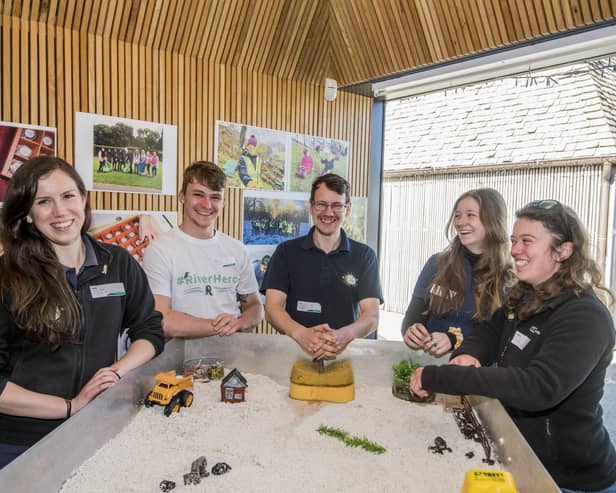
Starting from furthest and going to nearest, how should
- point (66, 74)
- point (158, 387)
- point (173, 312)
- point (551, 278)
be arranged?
point (66, 74), point (173, 312), point (158, 387), point (551, 278)

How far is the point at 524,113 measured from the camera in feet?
19.7

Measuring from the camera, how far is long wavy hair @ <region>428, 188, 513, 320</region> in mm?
2439

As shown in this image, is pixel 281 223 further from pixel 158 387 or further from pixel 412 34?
pixel 158 387

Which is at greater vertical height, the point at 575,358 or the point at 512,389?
the point at 575,358

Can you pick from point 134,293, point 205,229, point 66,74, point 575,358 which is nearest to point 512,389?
point 575,358

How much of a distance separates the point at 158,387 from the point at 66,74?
2279 mm

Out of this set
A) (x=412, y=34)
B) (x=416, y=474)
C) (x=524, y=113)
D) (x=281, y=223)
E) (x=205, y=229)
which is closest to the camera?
(x=416, y=474)

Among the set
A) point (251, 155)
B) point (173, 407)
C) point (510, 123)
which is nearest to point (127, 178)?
point (251, 155)

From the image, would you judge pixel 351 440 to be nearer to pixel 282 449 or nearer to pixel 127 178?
pixel 282 449

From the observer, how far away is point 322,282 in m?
2.83

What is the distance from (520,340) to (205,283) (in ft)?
5.51

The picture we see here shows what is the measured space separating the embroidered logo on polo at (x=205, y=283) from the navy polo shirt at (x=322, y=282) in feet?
0.69

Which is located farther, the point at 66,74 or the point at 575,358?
the point at 66,74

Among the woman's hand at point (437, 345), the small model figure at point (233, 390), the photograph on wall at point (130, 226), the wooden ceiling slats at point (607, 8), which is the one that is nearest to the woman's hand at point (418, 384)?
the woman's hand at point (437, 345)
